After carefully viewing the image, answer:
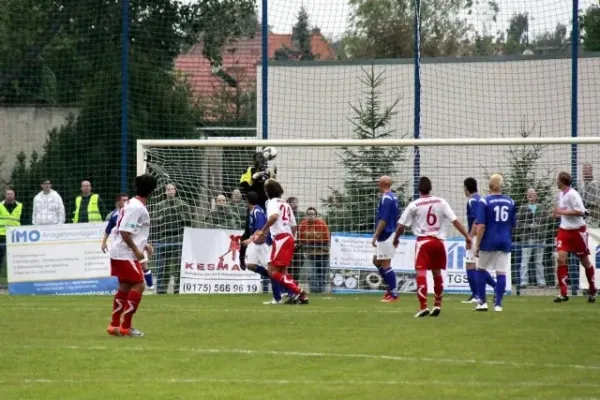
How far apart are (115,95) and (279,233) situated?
11.7 meters

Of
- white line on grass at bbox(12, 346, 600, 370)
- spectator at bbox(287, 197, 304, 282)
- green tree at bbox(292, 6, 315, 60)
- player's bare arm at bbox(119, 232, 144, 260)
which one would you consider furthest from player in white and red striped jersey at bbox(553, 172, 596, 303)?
player's bare arm at bbox(119, 232, 144, 260)

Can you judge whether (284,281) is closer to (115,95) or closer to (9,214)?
(9,214)

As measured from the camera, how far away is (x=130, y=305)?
47.3 feet

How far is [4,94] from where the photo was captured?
3562 cm

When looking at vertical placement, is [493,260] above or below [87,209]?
below

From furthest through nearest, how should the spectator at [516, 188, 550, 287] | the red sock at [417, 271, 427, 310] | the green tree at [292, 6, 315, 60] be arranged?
the green tree at [292, 6, 315, 60] → the spectator at [516, 188, 550, 287] → the red sock at [417, 271, 427, 310]

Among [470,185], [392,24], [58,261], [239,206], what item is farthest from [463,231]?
[392,24]

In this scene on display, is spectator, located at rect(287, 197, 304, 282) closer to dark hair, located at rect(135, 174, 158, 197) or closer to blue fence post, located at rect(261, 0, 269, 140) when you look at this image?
blue fence post, located at rect(261, 0, 269, 140)

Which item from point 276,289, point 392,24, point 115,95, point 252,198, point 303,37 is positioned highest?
point 392,24

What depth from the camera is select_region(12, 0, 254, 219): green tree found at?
28.3 m

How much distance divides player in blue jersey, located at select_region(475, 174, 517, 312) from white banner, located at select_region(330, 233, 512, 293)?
5023 millimetres

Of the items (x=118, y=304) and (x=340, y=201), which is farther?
(x=340, y=201)

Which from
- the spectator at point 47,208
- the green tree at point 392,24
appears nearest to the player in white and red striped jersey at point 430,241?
the spectator at point 47,208

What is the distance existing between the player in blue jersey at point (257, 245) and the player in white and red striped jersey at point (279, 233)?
61cm
